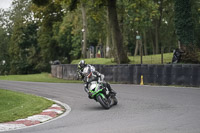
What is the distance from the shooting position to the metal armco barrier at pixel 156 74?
18969 mm

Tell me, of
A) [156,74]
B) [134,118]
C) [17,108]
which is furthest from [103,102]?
[156,74]

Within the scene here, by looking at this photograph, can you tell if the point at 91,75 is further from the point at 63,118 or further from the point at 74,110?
the point at 63,118

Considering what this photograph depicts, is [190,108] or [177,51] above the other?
[177,51]

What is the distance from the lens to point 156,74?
68.0ft

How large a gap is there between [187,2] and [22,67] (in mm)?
46393

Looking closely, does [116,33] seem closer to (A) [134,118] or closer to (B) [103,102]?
(B) [103,102]

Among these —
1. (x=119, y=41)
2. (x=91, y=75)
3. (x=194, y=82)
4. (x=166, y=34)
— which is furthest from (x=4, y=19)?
(x=91, y=75)

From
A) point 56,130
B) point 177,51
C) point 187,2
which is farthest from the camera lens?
point 187,2

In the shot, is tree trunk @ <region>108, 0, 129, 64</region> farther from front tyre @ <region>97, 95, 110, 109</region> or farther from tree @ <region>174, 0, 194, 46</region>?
front tyre @ <region>97, 95, 110, 109</region>

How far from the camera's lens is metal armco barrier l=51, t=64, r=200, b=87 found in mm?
18969

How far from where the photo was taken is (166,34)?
202 feet

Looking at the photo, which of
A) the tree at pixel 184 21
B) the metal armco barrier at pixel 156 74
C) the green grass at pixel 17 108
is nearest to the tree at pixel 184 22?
the tree at pixel 184 21

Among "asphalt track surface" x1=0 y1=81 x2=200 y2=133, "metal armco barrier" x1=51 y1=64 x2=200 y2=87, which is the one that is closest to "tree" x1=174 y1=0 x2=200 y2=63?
"metal armco barrier" x1=51 y1=64 x2=200 y2=87

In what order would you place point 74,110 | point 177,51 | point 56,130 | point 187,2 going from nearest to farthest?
point 56,130 < point 74,110 < point 177,51 < point 187,2
